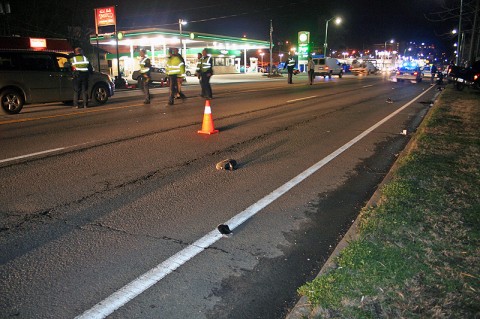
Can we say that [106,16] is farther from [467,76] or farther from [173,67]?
[467,76]

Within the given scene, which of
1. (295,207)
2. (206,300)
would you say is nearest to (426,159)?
(295,207)

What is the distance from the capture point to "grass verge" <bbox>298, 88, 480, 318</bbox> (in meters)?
2.66

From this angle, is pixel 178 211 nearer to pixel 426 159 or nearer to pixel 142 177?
pixel 142 177

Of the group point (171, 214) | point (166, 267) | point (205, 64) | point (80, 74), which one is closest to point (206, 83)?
point (205, 64)

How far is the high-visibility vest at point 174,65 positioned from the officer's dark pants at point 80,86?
9.42 ft

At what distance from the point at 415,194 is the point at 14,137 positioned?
8055 mm

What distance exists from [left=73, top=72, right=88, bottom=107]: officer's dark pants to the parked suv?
1.06 ft

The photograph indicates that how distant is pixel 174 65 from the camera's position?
1434 cm

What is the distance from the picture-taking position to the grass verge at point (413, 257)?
8.73 feet

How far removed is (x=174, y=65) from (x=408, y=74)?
93.0ft

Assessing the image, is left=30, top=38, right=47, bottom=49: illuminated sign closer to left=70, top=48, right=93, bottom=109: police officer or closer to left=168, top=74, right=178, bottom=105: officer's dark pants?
left=70, top=48, right=93, bottom=109: police officer

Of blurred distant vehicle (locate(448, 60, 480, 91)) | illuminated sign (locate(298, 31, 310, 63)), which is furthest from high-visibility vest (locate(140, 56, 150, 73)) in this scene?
illuminated sign (locate(298, 31, 310, 63))

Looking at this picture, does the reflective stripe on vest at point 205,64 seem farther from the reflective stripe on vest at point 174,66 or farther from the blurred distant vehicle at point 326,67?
the blurred distant vehicle at point 326,67

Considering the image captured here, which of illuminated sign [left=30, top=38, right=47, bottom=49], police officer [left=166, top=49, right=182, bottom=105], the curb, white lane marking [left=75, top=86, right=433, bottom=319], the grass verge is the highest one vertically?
illuminated sign [left=30, top=38, right=47, bottom=49]
